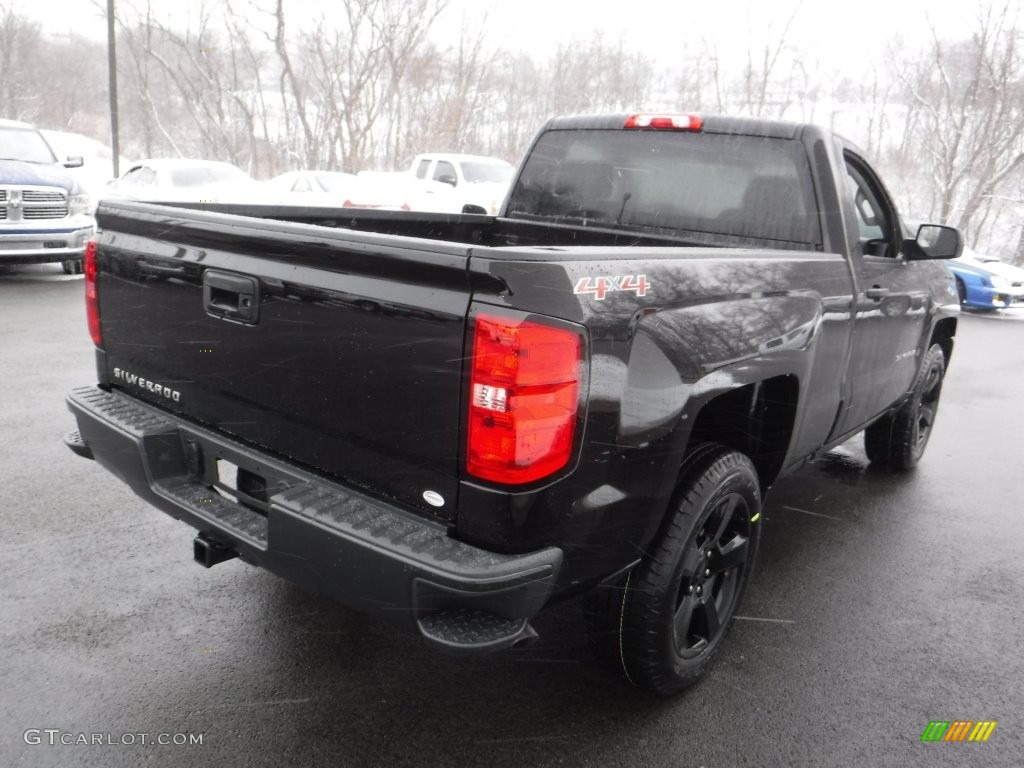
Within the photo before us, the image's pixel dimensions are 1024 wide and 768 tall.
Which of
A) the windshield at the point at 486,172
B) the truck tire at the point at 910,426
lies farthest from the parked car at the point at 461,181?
the truck tire at the point at 910,426

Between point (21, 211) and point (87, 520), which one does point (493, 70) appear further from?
point (87, 520)

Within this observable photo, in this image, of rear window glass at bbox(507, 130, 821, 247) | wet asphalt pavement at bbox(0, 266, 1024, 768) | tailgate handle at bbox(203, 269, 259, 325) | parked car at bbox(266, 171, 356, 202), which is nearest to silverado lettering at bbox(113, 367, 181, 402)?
tailgate handle at bbox(203, 269, 259, 325)

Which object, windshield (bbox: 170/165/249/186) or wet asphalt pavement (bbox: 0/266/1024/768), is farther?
windshield (bbox: 170/165/249/186)

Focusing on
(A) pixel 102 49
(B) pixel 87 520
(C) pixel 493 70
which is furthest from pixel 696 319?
(A) pixel 102 49

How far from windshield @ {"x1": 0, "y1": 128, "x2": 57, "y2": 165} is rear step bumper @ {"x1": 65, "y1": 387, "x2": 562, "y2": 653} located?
446 inches

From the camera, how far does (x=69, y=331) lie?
8.00 m


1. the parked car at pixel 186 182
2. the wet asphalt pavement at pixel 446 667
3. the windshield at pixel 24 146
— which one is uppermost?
the windshield at pixel 24 146

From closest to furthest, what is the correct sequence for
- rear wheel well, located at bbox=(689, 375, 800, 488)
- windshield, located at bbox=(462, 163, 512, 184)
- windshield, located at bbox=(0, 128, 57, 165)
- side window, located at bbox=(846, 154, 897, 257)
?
rear wheel well, located at bbox=(689, 375, 800, 488) < side window, located at bbox=(846, 154, 897, 257) < windshield, located at bbox=(0, 128, 57, 165) < windshield, located at bbox=(462, 163, 512, 184)

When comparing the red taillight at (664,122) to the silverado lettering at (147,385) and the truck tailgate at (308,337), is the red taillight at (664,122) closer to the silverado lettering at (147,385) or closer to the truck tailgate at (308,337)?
the truck tailgate at (308,337)

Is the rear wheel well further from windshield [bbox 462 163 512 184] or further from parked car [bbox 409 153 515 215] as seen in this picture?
windshield [bbox 462 163 512 184]

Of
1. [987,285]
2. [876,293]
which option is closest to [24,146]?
[876,293]

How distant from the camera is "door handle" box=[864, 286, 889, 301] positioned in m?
3.64

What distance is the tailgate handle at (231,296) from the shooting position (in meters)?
2.34

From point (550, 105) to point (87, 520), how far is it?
4006 centimetres
